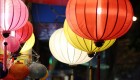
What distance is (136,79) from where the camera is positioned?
6621 mm

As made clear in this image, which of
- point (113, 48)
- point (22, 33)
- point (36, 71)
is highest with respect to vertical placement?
point (22, 33)

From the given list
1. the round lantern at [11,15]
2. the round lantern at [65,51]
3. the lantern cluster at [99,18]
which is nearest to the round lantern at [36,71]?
the round lantern at [65,51]

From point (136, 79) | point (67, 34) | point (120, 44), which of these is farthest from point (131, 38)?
point (67, 34)

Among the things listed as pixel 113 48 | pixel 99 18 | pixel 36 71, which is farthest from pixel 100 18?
pixel 113 48

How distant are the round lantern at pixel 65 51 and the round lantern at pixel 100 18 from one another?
109cm

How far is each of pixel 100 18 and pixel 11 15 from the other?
0.93m

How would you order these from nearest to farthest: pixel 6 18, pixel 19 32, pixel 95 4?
pixel 95 4
pixel 6 18
pixel 19 32

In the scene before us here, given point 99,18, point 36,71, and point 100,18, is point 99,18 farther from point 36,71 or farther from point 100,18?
point 36,71

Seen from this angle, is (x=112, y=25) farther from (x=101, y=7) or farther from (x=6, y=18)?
(x=6, y=18)

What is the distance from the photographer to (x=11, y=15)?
9.09 feet

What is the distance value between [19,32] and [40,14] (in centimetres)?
328

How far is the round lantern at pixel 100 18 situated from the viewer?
2443 mm

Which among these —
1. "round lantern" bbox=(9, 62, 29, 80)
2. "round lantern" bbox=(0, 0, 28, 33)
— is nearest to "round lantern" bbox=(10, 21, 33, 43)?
"round lantern" bbox=(9, 62, 29, 80)

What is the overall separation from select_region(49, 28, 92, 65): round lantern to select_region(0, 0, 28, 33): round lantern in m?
0.97
